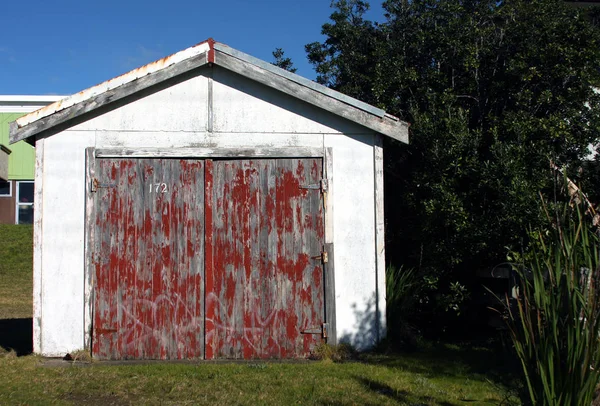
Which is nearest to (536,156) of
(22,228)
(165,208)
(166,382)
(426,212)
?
(426,212)

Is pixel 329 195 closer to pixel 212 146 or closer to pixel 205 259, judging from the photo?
pixel 212 146

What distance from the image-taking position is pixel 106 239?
7.19 meters

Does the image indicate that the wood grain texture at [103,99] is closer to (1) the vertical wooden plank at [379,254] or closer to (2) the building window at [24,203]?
(1) the vertical wooden plank at [379,254]

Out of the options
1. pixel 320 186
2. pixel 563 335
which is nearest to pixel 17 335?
pixel 320 186

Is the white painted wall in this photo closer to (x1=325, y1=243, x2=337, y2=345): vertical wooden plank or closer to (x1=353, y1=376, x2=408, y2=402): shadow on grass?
(x1=325, y1=243, x2=337, y2=345): vertical wooden plank

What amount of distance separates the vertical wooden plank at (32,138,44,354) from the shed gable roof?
1.08 ft

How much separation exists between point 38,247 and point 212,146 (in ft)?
7.22

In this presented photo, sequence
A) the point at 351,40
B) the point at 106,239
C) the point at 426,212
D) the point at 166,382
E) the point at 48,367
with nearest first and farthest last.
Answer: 1. the point at 166,382
2. the point at 48,367
3. the point at 106,239
4. the point at 426,212
5. the point at 351,40

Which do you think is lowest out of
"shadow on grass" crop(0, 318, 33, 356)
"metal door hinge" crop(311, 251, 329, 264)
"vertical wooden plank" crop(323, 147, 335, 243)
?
"shadow on grass" crop(0, 318, 33, 356)

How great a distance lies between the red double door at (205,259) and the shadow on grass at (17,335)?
1327 millimetres

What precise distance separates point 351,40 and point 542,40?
9.69 feet

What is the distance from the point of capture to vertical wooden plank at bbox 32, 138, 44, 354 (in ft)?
23.3

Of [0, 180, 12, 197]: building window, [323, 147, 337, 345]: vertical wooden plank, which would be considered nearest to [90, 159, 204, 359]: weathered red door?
[323, 147, 337, 345]: vertical wooden plank

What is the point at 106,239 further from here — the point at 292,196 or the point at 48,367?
the point at 292,196
